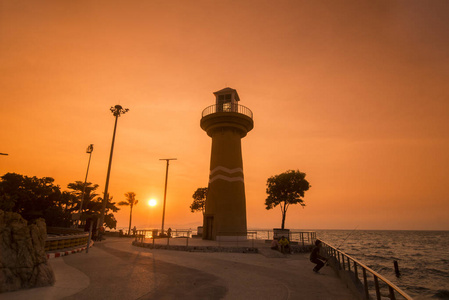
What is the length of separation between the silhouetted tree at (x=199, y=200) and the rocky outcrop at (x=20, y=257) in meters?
44.9

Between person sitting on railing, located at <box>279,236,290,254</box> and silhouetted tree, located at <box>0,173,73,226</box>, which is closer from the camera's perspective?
person sitting on railing, located at <box>279,236,290,254</box>

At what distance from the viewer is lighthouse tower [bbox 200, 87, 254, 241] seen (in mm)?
27219

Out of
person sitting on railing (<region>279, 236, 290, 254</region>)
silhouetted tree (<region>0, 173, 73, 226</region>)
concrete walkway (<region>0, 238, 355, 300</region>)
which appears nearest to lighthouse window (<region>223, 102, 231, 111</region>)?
person sitting on railing (<region>279, 236, 290, 254</region>)

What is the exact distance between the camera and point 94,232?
98.0ft

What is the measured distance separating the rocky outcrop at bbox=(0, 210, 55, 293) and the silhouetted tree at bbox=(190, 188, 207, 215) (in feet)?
147

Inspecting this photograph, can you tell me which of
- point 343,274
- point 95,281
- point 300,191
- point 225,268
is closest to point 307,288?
point 343,274

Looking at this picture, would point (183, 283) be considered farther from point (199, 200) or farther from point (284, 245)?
point (199, 200)

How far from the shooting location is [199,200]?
53344mm

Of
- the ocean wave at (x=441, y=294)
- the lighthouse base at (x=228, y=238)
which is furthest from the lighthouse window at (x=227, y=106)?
the ocean wave at (x=441, y=294)

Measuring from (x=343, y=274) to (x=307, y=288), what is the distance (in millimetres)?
1953

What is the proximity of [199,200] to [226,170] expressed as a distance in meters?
26.7

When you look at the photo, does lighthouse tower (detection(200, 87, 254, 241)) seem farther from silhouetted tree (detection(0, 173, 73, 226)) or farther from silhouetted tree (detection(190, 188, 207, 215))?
silhouetted tree (detection(0, 173, 73, 226))

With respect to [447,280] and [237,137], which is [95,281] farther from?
[447,280]


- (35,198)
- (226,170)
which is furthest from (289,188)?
(35,198)
